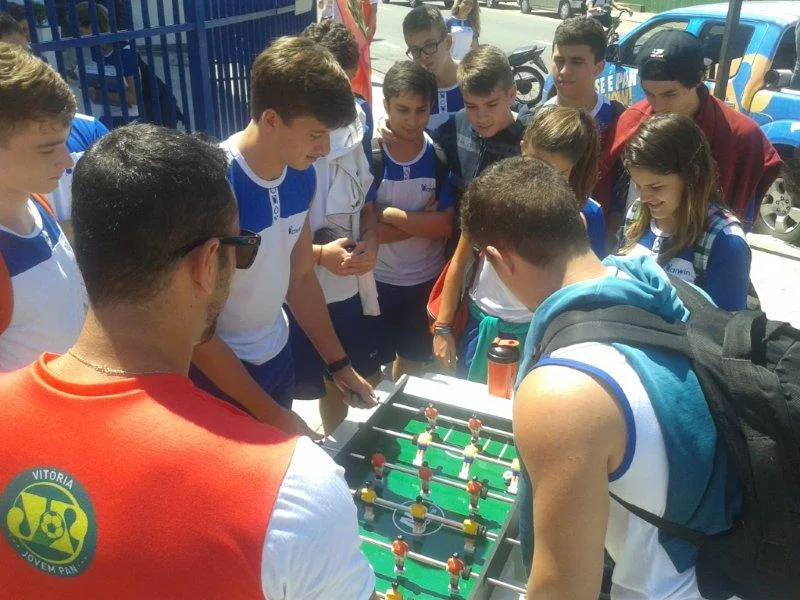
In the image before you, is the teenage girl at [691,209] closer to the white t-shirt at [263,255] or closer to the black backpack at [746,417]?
the black backpack at [746,417]

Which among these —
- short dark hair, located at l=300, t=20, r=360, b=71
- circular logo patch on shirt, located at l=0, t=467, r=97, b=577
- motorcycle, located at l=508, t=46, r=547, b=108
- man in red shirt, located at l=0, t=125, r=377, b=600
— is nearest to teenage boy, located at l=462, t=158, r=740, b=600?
man in red shirt, located at l=0, t=125, r=377, b=600

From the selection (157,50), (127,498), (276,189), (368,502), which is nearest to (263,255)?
(276,189)

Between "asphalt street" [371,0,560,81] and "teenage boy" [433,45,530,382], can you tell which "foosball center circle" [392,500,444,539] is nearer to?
"teenage boy" [433,45,530,382]

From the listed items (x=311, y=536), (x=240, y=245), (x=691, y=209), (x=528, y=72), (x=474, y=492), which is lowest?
(x=528, y=72)

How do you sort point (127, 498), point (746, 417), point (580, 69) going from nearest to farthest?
point (127, 498), point (746, 417), point (580, 69)

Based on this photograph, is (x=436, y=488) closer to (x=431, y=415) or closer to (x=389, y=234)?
(x=431, y=415)

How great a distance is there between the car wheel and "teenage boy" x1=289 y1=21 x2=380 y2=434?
16.1 feet

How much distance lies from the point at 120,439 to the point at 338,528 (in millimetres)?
343

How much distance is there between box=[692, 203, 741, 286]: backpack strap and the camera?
2.66 m

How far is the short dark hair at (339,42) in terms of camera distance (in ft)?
11.9

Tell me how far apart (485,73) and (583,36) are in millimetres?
921

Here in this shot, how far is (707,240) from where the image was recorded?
266 centimetres

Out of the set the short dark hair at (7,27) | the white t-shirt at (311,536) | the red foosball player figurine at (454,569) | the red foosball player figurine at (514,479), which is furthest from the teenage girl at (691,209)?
the short dark hair at (7,27)

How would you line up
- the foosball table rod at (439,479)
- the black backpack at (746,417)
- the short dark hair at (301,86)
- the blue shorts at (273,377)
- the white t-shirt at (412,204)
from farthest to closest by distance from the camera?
the white t-shirt at (412,204) < the blue shorts at (273,377) < the short dark hair at (301,86) < the foosball table rod at (439,479) < the black backpack at (746,417)
